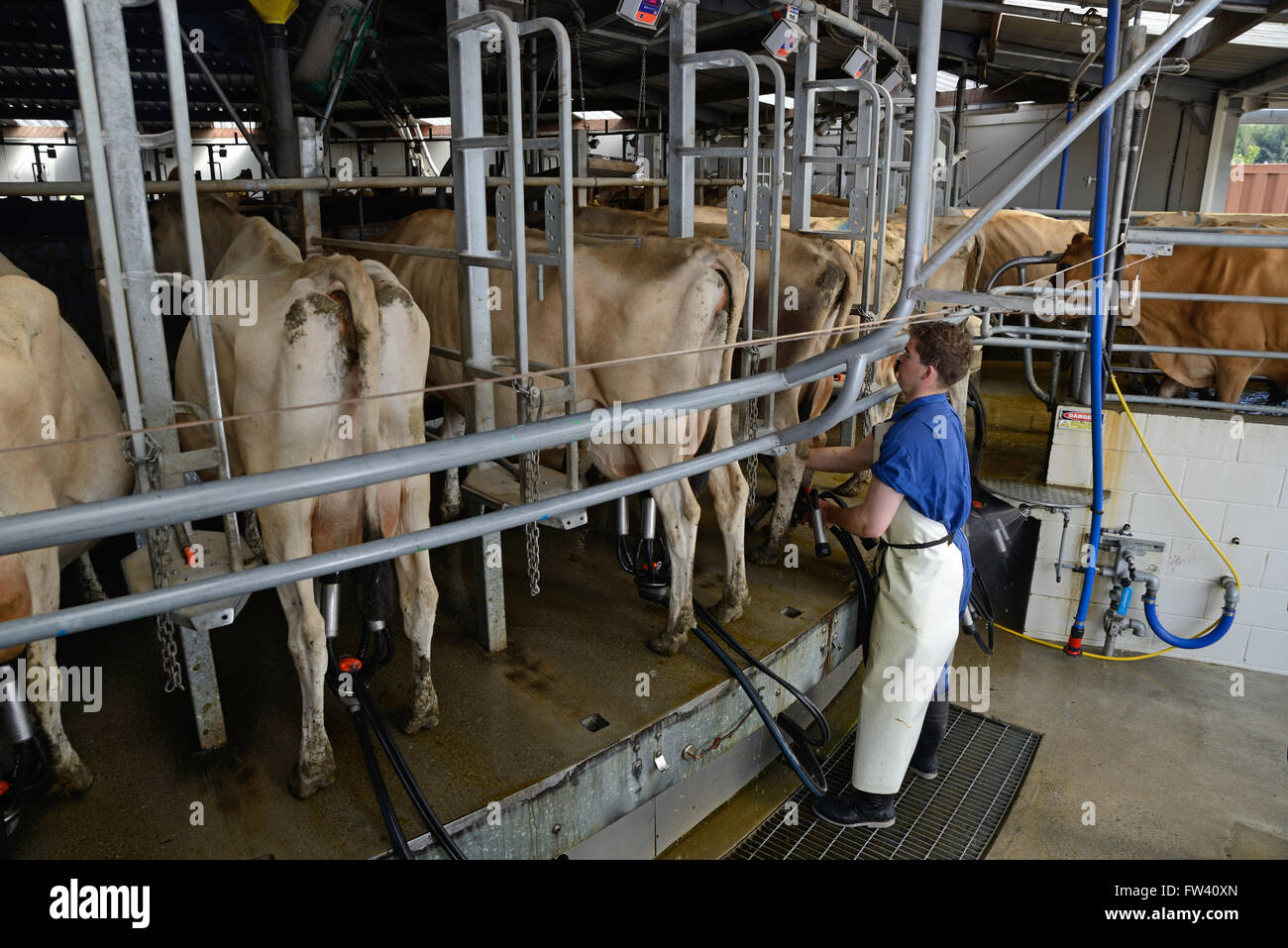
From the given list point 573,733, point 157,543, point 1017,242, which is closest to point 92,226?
point 157,543

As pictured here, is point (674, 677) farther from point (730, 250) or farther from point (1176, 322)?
point (1176, 322)

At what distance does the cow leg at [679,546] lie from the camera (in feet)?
14.1

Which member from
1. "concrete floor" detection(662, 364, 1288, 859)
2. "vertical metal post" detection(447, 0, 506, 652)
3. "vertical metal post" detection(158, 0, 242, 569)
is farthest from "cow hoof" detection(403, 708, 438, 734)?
"concrete floor" detection(662, 364, 1288, 859)

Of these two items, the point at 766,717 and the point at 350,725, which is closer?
the point at 350,725

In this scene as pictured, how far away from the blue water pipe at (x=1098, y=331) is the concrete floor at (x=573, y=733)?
384mm

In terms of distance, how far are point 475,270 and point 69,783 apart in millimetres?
2473

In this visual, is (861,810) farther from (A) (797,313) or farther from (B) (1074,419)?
(B) (1074,419)

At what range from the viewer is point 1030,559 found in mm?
A: 5734

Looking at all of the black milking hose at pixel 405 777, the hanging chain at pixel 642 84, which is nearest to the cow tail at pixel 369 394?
the black milking hose at pixel 405 777

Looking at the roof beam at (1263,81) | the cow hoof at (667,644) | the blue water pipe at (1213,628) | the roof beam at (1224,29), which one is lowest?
the blue water pipe at (1213,628)

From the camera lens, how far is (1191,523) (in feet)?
17.9

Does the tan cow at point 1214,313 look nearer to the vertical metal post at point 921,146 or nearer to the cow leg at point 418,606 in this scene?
the vertical metal post at point 921,146
